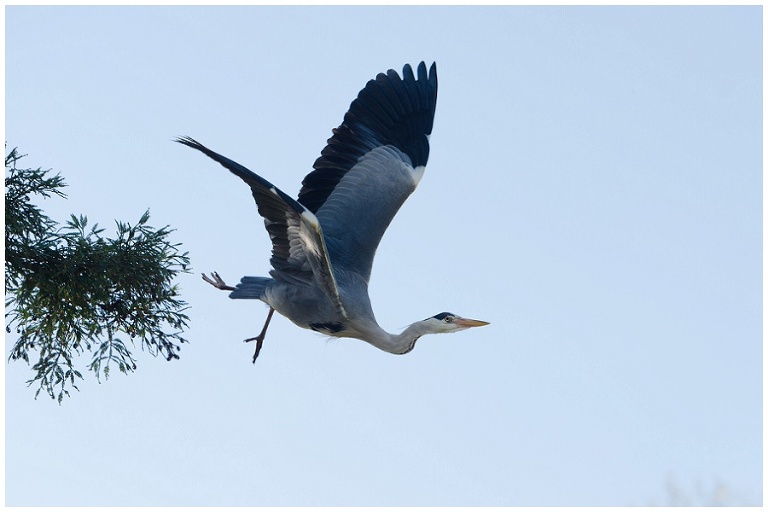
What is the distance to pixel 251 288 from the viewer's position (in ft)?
33.2

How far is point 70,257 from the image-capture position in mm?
10383

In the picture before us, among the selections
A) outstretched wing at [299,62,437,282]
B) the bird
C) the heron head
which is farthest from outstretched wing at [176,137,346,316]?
the heron head

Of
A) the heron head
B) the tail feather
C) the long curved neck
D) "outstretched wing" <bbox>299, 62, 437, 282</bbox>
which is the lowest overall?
the long curved neck

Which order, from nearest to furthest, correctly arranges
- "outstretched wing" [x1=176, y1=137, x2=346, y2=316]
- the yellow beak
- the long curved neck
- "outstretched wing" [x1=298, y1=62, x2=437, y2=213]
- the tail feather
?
1. "outstretched wing" [x1=176, y1=137, x2=346, y2=316]
2. the yellow beak
3. the long curved neck
4. the tail feather
5. "outstretched wing" [x1=298, y1=62, x2=437, y2=213]

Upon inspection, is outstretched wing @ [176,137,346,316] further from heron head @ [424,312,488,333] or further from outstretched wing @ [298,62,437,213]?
outstretched wing @ [298,62,437,213]

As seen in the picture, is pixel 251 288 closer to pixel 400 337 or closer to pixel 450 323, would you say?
pixel 400 337

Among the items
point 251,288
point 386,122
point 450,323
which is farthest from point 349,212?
point 450,323

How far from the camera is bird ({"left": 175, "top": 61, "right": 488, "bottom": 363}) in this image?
9.22m

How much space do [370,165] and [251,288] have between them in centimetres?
190

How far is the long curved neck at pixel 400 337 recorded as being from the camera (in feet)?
31.7

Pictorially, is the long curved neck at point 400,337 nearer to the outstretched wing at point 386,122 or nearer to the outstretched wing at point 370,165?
the outstretched wing at point 370,165

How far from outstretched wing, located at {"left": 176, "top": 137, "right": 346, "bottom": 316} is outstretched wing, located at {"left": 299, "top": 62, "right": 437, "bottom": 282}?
1.94 feet

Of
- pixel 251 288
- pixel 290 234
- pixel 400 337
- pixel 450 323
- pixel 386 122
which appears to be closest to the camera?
pixel 290 234

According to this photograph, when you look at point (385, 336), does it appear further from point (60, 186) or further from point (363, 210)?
point (60, 186)
